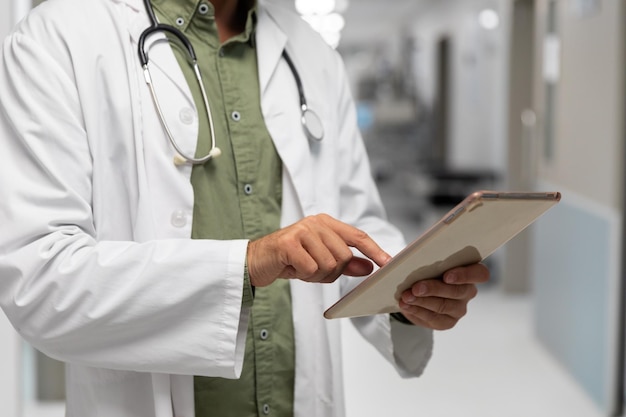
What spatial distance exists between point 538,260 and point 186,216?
11.4ft

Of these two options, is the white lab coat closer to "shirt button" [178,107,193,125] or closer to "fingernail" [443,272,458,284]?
"shirt button" [178,107,193,125]

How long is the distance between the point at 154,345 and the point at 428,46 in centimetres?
1013

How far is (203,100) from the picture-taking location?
112cm

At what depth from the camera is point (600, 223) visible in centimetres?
319

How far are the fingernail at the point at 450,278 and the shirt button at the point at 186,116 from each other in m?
0.41

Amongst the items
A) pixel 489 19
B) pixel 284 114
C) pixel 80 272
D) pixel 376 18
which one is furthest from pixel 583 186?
pixel 376 18

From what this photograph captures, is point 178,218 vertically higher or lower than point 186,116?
lower

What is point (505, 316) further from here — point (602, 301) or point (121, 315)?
point (121, 315)

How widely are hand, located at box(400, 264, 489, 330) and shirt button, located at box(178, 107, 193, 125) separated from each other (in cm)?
38

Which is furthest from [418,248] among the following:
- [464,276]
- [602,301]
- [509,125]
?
[509,125]

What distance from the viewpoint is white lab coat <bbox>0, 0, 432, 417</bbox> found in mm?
934

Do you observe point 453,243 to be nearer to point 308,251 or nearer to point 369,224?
point 308,251

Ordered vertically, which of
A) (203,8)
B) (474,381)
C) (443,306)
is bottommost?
(474,381)

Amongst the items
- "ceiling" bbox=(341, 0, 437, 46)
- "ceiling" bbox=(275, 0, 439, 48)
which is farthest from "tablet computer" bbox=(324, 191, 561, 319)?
"ceiling" bbox=(341, 0, 437, 46)
